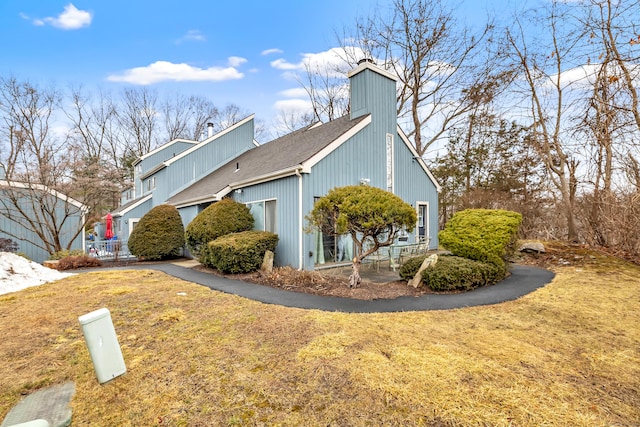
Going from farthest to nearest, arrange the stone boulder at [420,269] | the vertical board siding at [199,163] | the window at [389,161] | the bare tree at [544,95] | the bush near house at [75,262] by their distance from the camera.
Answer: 1. the vertical board siding at [199,163]
2. the bare tree at [544,95]
3. the window at [389,161]
4. the bush near house at [75,262]
5. the stone boulder at [420,269]

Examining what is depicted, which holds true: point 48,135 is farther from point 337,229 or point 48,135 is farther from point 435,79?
point 435,79

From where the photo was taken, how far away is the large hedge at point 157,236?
41.1ft

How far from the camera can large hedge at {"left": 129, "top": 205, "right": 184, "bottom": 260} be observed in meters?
12.5

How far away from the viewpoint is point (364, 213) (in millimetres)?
6496

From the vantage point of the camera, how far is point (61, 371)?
3332mm

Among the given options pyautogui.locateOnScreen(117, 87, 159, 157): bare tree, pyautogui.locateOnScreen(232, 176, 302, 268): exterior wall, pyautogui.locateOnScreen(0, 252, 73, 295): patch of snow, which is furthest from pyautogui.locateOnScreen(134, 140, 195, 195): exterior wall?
pyautogui.locateOnScreen(232, 176, 302, 268): exterior wall

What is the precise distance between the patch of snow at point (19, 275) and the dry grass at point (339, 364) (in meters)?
→ 2.30

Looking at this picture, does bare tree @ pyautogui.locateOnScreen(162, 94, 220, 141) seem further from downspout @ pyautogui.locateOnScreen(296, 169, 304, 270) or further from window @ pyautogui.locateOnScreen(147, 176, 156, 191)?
downspout @ pyautogui.locateOnScreen(296, 169, 304, 270)

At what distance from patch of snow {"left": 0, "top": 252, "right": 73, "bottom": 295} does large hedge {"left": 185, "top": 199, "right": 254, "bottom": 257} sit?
150 inches

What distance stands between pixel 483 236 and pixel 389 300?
3.63 metres

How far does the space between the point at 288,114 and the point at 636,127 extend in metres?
24.5

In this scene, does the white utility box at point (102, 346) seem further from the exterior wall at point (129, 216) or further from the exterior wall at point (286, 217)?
the exterior wall at point (129, 216)

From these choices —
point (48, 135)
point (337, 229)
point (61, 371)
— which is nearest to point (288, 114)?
point (48, 135)

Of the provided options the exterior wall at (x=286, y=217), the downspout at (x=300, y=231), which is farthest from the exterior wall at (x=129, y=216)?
the downspout at (x=300, y=231)
